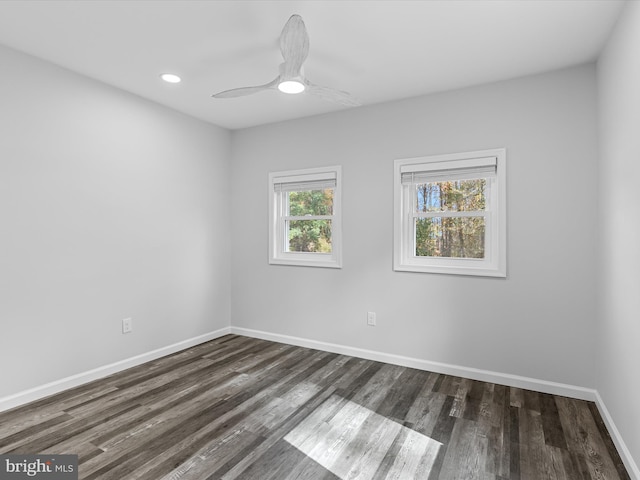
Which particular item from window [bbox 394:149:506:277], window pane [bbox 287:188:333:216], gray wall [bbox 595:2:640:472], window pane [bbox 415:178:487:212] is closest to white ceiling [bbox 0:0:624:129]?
gray wall [bbox 595:2:640:472]

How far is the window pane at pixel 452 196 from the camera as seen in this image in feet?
10.7

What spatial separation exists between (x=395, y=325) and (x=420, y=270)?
60 cm

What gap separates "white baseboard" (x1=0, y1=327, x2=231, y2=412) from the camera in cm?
260

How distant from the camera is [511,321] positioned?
3.01 meters

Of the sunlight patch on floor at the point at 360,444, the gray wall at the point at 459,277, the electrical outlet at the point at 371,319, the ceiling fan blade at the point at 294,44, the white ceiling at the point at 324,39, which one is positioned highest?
the white ceiling at the point at 324,39

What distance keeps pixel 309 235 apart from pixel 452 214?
1598 millimetres

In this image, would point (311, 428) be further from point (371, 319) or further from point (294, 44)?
point (294, 44)

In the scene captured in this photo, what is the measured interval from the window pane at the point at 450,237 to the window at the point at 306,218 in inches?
33.5

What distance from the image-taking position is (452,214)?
332 cm

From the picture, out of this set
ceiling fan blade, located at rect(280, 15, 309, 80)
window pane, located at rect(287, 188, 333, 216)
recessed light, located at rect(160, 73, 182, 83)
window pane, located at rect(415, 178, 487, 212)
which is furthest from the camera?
window pane, located at rect(287, 188, 333, 216)

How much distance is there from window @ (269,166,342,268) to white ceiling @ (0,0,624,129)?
42.2 inches

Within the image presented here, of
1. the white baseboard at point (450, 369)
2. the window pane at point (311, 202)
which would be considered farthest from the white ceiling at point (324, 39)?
the white baseboard at point (450, 369)

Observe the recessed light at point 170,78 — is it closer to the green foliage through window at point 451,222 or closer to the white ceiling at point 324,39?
the white ceiling at point 324,39

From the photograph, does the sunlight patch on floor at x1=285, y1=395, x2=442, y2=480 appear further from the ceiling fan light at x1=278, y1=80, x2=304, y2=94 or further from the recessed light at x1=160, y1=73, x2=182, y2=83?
the recessed light at x1=160, y1=73, x2=182, y2=83
